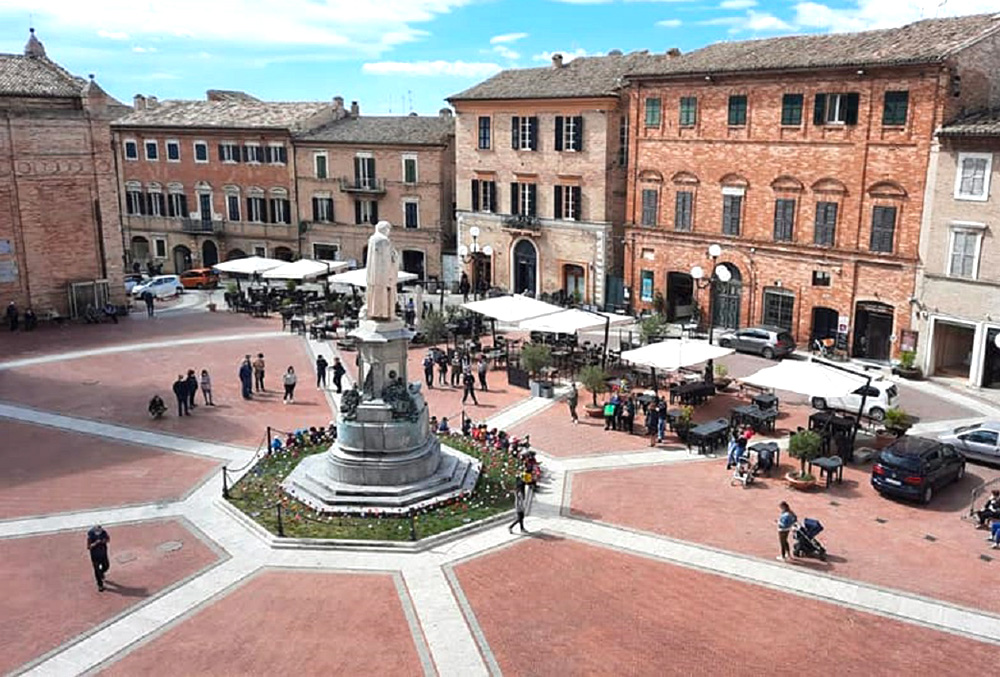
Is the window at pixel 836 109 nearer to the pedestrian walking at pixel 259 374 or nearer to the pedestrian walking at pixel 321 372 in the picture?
the pedestrian walking at pixel 321 372

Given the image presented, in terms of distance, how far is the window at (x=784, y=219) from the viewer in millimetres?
35000

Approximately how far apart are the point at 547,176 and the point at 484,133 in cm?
482

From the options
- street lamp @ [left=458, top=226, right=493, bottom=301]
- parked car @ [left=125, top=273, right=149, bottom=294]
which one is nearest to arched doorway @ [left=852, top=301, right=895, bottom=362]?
street lamp @ [left=458, top=226, right=493, bottom=301]

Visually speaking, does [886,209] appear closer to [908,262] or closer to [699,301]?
[908,262]

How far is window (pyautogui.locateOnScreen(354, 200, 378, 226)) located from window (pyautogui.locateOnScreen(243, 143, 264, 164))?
Result: 7180 millimetres

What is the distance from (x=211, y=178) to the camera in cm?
5553

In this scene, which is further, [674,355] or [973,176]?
[973,176]

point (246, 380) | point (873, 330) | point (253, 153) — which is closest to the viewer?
point (246, 380)

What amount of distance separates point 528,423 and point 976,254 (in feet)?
55.3

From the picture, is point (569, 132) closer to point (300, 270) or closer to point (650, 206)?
point (650, 206)

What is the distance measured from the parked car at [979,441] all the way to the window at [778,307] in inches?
532

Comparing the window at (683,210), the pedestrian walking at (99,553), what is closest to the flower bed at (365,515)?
the pedestrian walking at (99,553)

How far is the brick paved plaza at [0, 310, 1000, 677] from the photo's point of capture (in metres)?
13.7

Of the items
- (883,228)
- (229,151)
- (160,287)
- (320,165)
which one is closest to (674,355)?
(883,228)
